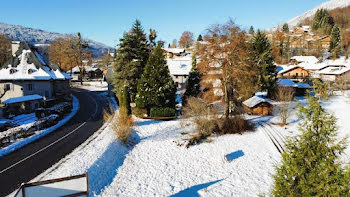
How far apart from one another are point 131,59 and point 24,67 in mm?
17319

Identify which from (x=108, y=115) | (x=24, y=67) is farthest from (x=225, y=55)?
(x=24, y=67)

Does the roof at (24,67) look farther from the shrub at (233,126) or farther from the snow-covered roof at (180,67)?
the shrub at (233,126)

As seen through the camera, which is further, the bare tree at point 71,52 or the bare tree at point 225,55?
the bare tree at point 71,52

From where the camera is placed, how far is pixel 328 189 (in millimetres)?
6168

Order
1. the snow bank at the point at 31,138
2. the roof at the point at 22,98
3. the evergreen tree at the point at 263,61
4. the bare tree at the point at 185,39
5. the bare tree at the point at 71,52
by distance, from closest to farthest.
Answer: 1. the snow bank at the point at 31,138
2. the roof at the point at 22,98
3. the evergreen tree at the point at 263,61
4. the bare tree at the point at 71,52
5. the bare tree at the point at 185,39

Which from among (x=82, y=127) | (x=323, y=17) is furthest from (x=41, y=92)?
(x=323, y=17)

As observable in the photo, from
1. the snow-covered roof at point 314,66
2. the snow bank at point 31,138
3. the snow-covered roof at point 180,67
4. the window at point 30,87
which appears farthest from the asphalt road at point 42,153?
the snow-covered roof at point 314,66

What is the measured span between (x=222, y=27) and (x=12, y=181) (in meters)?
23.9

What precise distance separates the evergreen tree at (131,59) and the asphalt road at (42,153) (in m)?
9.19

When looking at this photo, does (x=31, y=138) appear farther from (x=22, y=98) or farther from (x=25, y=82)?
(x=25, y=82)

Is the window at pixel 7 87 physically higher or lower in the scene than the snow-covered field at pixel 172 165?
higher

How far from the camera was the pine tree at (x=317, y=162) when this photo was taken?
6262 mm

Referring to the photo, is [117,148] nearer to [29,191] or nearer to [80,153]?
[80,153]

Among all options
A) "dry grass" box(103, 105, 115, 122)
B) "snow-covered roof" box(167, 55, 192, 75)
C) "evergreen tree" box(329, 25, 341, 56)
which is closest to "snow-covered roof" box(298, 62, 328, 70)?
"evergreen tree" box(329, 25, 341, 56)
